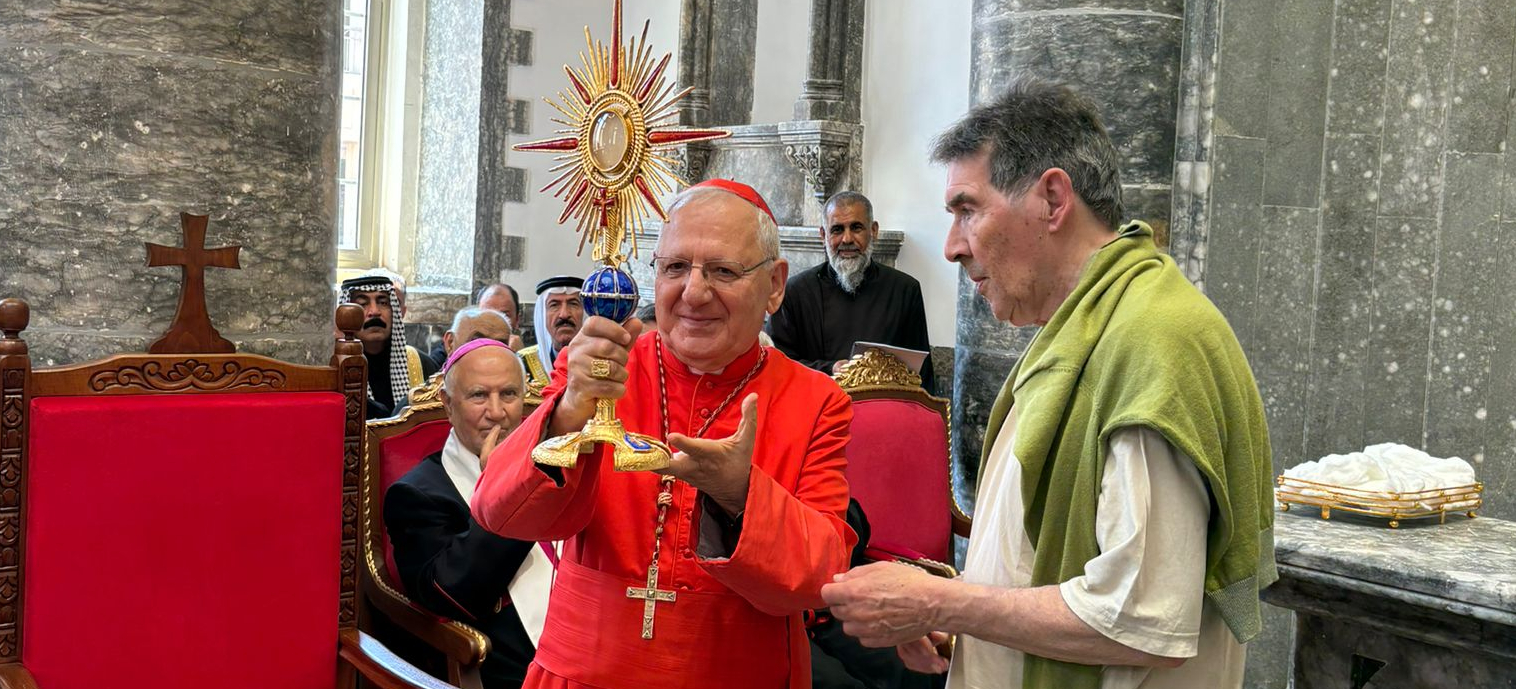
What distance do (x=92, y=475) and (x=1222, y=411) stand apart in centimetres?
221

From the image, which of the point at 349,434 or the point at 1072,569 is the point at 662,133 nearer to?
the point at 1072,569

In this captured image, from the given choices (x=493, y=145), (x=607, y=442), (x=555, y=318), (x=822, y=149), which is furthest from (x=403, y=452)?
(x=493, y=145)

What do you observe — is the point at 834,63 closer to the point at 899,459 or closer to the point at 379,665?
the point at 899,459


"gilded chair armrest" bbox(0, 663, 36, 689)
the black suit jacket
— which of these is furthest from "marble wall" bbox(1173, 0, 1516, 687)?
"gilded chair armrest" bbox(0, 663, 36, 689)

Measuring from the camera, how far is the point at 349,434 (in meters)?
3.12

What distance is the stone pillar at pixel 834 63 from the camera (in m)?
8.17

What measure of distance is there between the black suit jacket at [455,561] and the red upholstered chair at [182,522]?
1.46ft

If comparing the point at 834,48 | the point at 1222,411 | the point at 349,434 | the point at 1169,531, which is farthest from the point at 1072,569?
the point at 834,48

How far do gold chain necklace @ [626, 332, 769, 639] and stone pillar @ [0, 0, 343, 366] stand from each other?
5.07 feet

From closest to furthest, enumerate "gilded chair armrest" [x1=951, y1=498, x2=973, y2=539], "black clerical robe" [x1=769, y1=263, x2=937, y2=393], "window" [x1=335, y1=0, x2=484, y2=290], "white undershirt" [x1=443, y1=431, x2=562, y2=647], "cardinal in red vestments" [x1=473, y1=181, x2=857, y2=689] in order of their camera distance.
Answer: "cardinal in red vestments" [x1=473, y1=181, x2=857, y2=689], "white undershirt" [x1=443, y1=431, x2=562, y2=647], "gilded chair armrest" [x1=951, y1=498, x2=973, y2=539], "black clerical robe" [x1=769, y1=263, x2=937, y2=393], "window" [x1=335, y1=0, x2=484, y2=290]

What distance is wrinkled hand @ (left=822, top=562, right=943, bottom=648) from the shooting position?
190 cm

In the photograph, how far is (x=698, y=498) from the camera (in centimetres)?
216

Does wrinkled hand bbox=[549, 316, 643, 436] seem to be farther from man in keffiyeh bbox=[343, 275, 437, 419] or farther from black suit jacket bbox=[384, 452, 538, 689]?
man in keffiyeh bbox=[343, 275, 437, 419]

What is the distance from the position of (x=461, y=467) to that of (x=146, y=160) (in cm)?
118
